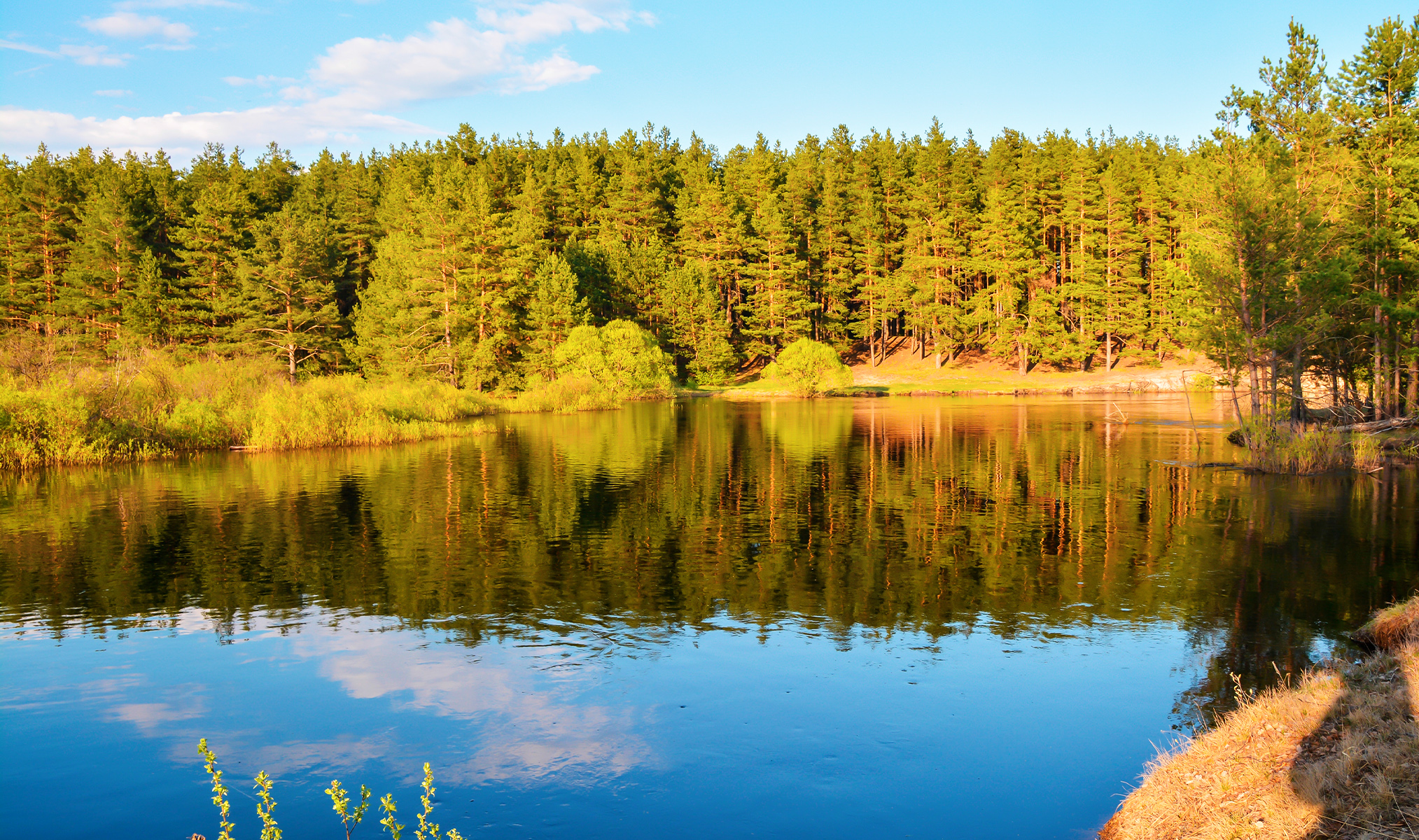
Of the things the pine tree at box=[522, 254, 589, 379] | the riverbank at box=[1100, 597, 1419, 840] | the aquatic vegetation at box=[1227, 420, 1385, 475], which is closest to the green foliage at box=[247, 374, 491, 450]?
the pine tree at box=[522, 254, 589, 379]

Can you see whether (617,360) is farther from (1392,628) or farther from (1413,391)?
(1392,628)

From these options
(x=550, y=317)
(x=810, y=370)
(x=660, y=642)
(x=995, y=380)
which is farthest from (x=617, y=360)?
(x=660, y=642)

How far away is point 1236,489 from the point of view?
25.8 meters

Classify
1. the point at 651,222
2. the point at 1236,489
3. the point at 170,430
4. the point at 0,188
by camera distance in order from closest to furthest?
the point at 1236,489
the point at 170,430
the point at 0,188
the point at 651,222

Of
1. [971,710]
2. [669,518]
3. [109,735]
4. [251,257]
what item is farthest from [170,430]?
[251,257]

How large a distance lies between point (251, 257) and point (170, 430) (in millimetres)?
46864

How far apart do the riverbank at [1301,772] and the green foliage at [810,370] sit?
223 ft

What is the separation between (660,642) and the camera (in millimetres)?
12922

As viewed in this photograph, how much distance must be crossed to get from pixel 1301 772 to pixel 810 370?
7056 centimetres

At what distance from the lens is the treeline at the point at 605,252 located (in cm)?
7331

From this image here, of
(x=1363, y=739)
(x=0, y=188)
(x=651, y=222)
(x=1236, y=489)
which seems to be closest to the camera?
(x=1363, y=739)

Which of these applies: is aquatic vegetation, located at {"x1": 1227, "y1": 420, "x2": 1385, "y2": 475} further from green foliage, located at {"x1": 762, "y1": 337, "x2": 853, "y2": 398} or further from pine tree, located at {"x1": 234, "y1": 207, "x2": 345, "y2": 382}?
pine tree, located at {"x1": 234, "y1": 207, "x2": 345, "y2": 382}

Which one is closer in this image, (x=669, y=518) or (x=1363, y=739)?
(x=1363, y=739)

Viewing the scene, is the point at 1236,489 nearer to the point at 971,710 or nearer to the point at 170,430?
the point at 971,710
